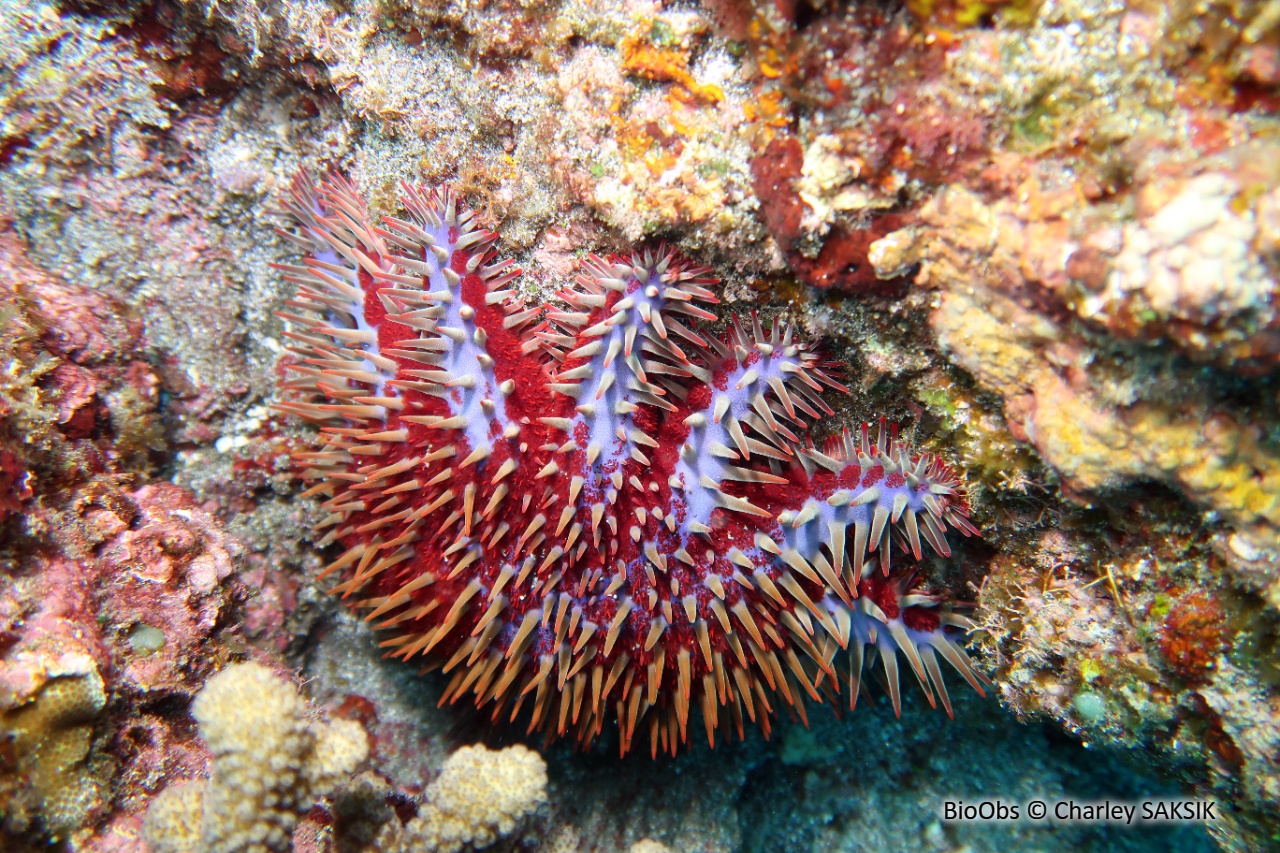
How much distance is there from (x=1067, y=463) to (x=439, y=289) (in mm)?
2710

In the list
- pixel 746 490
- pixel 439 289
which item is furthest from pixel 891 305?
pixel 439 289

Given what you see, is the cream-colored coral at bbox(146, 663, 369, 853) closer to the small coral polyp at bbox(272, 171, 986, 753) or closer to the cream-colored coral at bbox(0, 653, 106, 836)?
the cream-colored coral at bbox(0, 653, 106, 836)

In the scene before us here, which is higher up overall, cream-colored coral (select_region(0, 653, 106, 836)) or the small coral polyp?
the small coral polyp

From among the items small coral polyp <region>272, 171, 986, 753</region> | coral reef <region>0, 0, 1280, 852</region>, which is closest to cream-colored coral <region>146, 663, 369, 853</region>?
coral reef <region>0, 0, 1280, 852</region>

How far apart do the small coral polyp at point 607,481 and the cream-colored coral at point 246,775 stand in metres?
0.64

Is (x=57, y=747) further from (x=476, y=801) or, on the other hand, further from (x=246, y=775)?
(x=476, y=801)

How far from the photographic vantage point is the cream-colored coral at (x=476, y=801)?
11.6 feet

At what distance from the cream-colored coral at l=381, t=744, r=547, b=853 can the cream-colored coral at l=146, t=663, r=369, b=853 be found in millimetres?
687

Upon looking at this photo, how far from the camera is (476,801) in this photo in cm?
354

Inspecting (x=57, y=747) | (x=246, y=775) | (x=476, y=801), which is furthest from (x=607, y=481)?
(x=57, y=747)

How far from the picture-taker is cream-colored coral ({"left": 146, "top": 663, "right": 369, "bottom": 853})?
2943 millimetres

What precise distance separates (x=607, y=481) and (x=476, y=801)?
186 centimetres

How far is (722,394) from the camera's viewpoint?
123 inches

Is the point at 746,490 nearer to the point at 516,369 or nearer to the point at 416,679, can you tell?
Answer: the point at 516,369
